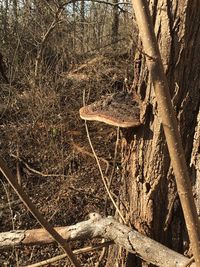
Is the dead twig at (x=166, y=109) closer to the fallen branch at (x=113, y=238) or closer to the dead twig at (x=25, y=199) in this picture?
the dead twig at (x=25, y=199)

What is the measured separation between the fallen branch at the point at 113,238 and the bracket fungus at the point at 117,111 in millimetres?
487

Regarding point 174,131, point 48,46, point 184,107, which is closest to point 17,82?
point 48,46

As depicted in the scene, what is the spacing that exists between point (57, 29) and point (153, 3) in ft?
24.1

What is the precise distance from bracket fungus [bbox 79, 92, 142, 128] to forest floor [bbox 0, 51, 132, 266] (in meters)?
1.19

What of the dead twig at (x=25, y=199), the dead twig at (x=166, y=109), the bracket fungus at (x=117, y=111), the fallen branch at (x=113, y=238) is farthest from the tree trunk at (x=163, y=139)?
the dead twig at (x=166, y=109)

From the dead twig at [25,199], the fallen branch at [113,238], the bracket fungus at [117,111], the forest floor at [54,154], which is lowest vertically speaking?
the forest floor at [54,154]

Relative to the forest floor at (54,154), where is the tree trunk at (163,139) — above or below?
above

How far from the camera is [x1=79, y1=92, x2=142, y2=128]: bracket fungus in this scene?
5.83 feet

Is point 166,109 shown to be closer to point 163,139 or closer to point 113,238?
point 163,139

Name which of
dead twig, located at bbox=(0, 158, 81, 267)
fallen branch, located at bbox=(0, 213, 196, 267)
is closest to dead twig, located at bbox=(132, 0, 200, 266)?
dead twig, located at bbox=(0, 158, 81, 267)

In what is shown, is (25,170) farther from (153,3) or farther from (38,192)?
(153,3)

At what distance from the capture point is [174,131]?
36.2 inches

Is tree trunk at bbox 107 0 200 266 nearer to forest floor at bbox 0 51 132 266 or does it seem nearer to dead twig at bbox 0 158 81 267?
dead twig at bbox 0 158 81 267

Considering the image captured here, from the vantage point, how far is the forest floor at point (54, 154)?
3.91 metres
